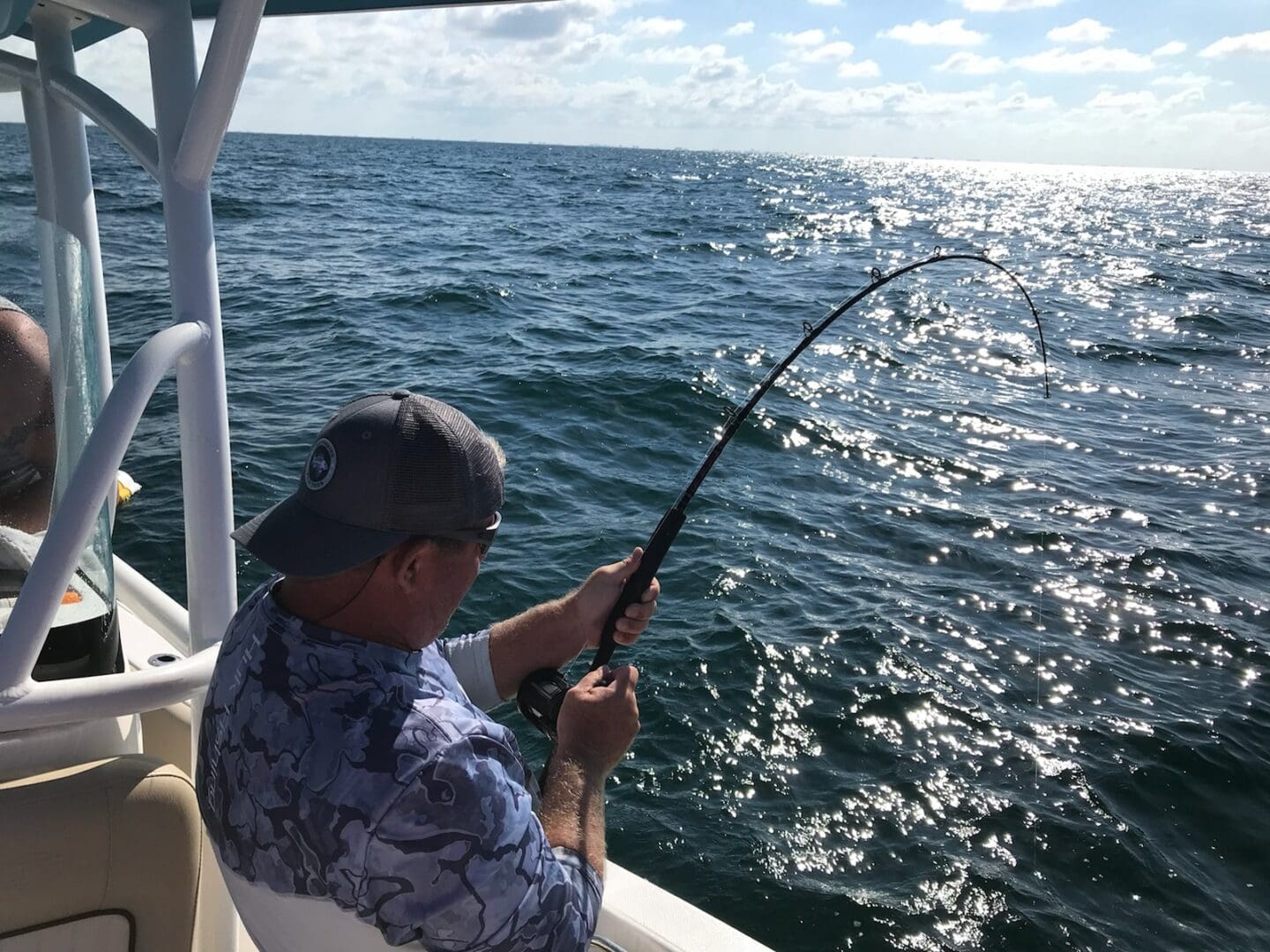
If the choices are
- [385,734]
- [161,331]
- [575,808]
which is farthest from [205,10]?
[575,808]

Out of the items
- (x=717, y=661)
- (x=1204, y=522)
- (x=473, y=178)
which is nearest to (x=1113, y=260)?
(x=1204, y=522)

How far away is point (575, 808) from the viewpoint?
140 centimetres

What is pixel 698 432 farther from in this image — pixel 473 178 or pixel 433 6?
pixel 473 178

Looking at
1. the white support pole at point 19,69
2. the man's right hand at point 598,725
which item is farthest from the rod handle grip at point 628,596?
the white support pole at point 19,69

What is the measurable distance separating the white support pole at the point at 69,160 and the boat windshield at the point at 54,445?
8 cm

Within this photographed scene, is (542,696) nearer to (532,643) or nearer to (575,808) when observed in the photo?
(532,643)

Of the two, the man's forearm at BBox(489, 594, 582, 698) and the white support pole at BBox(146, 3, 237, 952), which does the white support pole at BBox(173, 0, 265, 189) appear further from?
the man's forearm at BBox(489, 594, 582, 698)

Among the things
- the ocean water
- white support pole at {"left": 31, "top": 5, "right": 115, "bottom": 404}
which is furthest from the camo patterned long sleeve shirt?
the ocean water

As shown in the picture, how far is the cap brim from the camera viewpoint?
48.1 inches

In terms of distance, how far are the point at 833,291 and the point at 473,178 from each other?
90.3ft

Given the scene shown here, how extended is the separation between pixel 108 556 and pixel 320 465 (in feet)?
2.56

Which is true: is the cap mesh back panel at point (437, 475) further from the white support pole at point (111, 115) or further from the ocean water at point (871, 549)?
the ocean water at point (871, 549)

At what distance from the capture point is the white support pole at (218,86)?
1.41 m

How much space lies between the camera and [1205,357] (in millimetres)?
12812
